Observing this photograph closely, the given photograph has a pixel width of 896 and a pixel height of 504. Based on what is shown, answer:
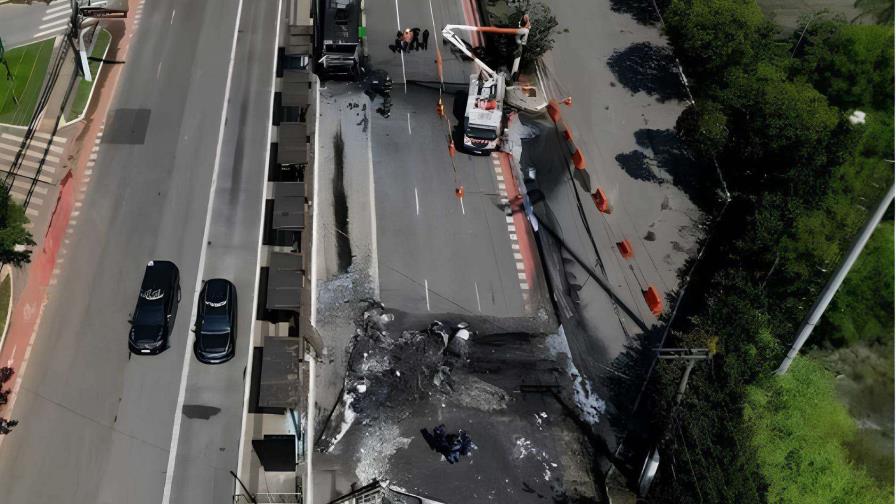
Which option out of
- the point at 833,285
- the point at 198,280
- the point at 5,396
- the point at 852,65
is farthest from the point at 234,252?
the point at 852,65

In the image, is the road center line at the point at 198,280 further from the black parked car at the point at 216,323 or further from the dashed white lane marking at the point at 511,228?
the dashed white lane marking at the point at 511,228

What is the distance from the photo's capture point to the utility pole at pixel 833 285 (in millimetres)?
29625

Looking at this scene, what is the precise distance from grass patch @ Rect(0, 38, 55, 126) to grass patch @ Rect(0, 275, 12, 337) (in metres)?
13.8

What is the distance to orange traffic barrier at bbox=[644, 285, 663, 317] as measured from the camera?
41781 millimetres

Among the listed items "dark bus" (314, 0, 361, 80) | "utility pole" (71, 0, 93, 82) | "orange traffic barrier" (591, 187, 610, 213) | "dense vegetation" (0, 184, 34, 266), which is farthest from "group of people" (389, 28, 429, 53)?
"dense vegetation" (0, 184, 34, 266)

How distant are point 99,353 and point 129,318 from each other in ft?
7.75

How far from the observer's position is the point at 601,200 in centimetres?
4722

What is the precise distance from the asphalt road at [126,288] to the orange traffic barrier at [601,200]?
24089 millimetres

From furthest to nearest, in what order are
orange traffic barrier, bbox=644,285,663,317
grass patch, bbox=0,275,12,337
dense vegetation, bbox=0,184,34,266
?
orange traffic barrier, bbox=644,285,663,317 < grass patch, bbox=0,275,12,337 < dense vegetation, bbox=0,184,34,266

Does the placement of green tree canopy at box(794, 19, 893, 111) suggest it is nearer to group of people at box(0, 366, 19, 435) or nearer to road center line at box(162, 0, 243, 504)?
road center line at box(162, 0, 243, 504)

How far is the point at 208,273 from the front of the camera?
40562 mm

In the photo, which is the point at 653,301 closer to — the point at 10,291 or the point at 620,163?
the point at 620,163

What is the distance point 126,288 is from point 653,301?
97.1 feet

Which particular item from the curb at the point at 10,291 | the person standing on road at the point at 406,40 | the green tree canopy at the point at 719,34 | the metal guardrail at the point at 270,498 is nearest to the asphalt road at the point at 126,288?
the curb at the point at 10,291
